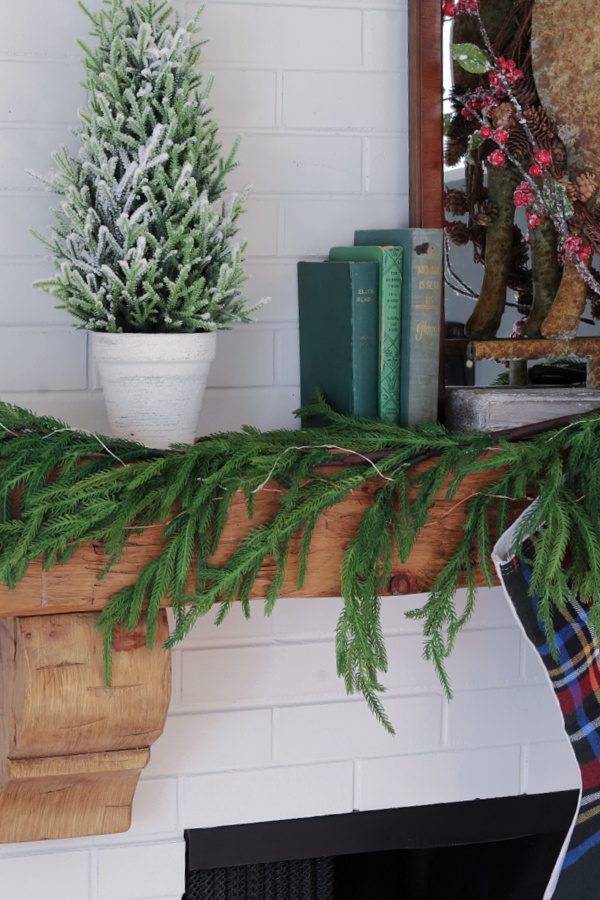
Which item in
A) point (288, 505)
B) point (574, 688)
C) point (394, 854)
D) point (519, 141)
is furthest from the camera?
point (394, 854)

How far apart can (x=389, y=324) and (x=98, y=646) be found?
1.56 feet

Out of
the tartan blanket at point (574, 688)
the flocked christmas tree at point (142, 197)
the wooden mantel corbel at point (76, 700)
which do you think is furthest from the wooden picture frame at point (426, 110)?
the wooden mantel corbel at point (76, 700)

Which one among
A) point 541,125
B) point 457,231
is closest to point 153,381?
point 457,231

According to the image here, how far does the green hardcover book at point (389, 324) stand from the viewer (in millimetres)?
1131

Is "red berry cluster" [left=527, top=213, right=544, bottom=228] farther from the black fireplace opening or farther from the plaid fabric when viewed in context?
the black fireplace opening

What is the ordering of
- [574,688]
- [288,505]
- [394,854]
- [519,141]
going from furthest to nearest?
[394,854]
[519,141]
[574,688]
[288,505]

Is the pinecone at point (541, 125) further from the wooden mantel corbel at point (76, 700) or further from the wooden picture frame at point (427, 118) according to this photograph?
the wooden mantel corbel at point (76, 700)

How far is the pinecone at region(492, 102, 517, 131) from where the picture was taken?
1190 mm

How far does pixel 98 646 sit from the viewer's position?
105cm

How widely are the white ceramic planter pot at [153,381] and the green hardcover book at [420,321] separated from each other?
0.23 m

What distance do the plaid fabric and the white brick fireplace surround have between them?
0.34 metres

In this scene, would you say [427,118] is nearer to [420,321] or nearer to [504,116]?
[504,116]

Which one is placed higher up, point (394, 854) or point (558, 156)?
point (558, 156)

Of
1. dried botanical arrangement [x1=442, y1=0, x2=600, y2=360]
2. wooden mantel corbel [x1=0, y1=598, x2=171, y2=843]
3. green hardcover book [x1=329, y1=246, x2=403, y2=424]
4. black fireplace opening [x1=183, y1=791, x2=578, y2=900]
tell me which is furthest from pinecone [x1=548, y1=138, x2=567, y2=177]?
black fireplace opening [x1=183, y1=791, x2=578, y2=900]
